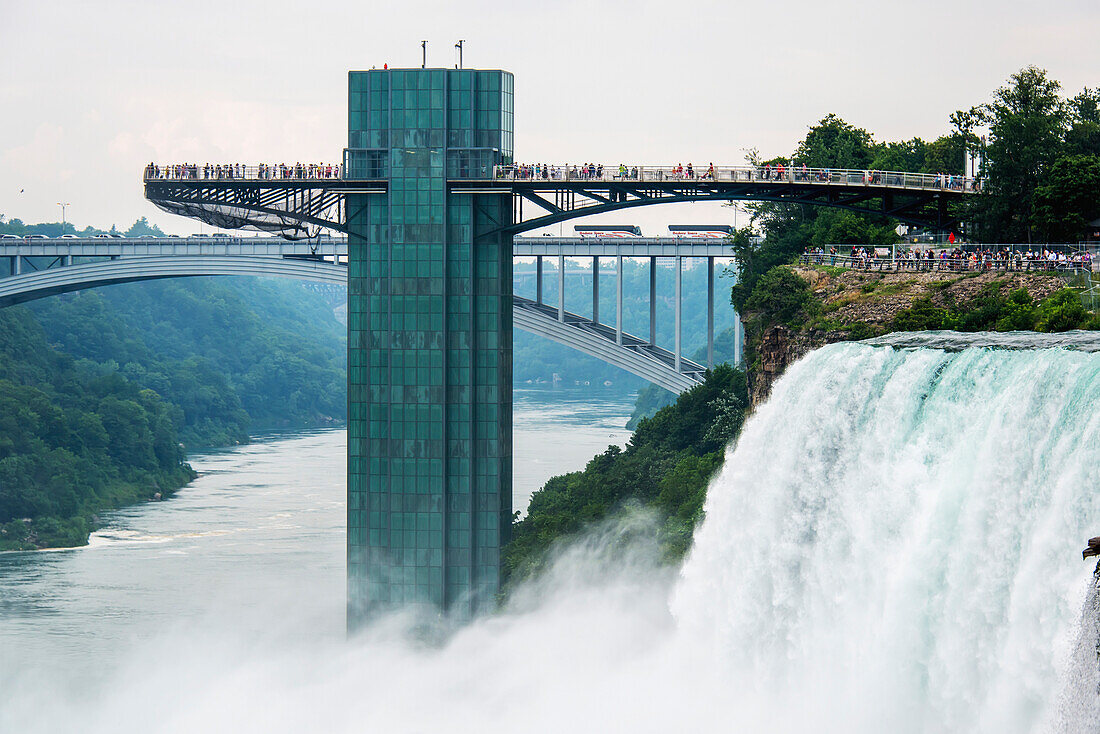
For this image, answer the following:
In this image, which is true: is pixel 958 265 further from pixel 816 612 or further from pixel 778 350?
pixel 816 612

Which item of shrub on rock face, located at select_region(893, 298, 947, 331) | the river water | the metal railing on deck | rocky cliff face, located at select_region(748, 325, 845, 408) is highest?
the metal railing on deck

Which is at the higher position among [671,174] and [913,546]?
[671,174]

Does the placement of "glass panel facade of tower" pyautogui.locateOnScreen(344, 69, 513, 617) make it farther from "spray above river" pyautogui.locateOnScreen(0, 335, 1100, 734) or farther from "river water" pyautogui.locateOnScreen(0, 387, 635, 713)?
"river water" pyautogui.locateOnScreen(0, 387, 635, 713)

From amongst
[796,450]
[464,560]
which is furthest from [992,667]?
[464,560]

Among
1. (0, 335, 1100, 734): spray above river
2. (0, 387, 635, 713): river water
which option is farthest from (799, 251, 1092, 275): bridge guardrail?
(0, 387, 635, 713): river water

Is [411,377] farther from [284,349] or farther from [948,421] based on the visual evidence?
[284,349]

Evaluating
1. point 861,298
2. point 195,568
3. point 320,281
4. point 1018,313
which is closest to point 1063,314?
point 1018,313
